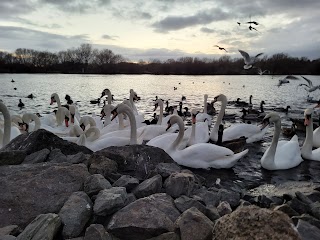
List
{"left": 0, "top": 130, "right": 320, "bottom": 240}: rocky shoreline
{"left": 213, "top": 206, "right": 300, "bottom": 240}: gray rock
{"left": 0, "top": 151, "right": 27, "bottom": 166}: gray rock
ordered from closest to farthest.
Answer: {"left": 213, "top": 206, "right": 300, "bottom": 240}: gray rock → {"left": 0, "top": 130, "right": 320, "bottom": 240}: rocky shoreline → {"left": 0, "top": 151, "right": 27, "bottom": 166}: gray rock

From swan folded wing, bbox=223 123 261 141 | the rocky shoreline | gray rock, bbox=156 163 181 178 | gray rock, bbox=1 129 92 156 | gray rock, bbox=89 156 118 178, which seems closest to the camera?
the rocky shoreline

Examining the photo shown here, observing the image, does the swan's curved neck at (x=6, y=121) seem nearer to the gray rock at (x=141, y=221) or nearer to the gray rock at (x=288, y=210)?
the gray rock at (x=141, y=221)

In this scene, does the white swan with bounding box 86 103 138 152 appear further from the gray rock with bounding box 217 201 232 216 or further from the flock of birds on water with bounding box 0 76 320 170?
the gray rock with bounding box 217 201 232 216

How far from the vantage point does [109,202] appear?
3795mm

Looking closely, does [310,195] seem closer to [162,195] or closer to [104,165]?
[162,195]

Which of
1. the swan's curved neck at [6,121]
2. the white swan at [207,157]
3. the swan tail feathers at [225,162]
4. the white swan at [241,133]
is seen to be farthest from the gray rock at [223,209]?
the white swan at [241,133]

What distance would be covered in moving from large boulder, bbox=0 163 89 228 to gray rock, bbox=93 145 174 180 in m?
0.77

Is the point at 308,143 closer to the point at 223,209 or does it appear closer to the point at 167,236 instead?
the point at 223,209

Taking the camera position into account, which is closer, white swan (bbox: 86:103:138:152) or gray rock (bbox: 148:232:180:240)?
gray rock (bbox: 148:232:180:240)

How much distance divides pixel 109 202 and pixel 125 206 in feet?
0.60

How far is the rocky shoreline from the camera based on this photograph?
3.13m

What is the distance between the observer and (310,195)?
531 centimetres

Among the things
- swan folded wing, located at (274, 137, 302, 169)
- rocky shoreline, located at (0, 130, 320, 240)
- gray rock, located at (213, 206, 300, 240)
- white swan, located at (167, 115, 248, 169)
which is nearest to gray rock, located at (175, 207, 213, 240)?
rocky shoreline, located at (0, 130, 320, 240)

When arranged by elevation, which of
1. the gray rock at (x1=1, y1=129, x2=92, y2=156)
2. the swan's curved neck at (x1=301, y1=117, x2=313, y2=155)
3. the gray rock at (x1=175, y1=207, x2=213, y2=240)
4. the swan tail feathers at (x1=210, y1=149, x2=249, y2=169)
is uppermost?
the gray rock at (x1=1, y1=129, x2=92, y2=156)
